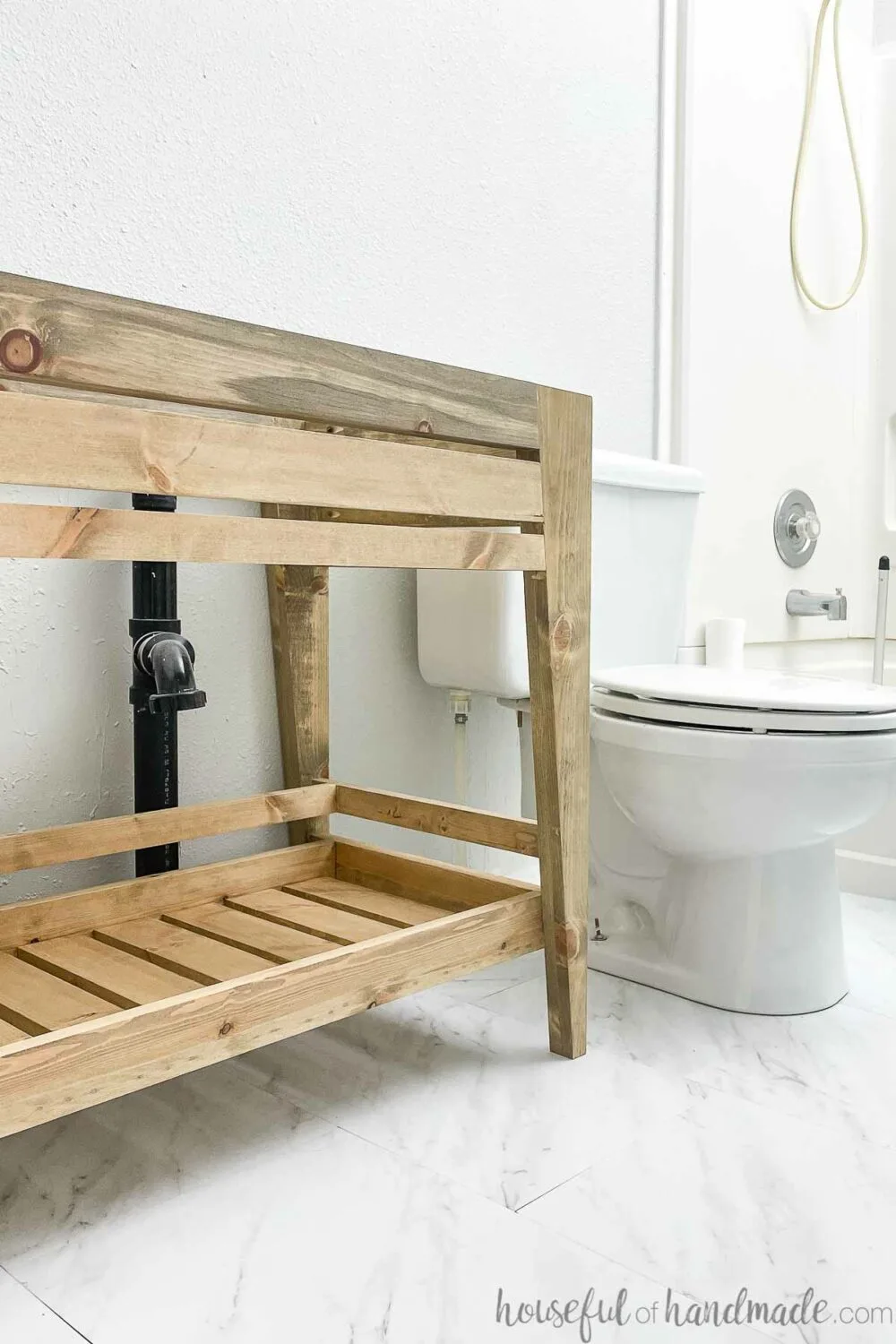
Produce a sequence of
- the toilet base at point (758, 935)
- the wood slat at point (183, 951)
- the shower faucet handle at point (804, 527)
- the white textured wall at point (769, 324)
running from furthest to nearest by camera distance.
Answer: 1. the shower faucet handle at point (804, 527)
2. the white textured wall at point (769, 324)
3. the toilet base at point (758, 935)
4. the wood slat at point (183, 951)

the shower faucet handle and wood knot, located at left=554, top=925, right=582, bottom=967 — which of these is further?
the shower faucet handle

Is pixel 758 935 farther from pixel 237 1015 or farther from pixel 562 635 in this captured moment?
pixel 237 1015

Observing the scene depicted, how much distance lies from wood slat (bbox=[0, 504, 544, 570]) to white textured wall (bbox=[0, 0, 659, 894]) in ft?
1.42

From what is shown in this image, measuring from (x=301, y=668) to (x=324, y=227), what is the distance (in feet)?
1.86

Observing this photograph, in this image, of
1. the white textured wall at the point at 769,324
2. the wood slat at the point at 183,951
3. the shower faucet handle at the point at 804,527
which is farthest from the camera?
the shower faucet handle at the point at 804,527

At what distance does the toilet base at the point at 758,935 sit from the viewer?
1.36 meters

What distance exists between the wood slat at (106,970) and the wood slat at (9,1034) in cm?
8

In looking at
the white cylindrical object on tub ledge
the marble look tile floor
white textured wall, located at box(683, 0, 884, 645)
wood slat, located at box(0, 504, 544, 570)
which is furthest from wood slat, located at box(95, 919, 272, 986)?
white textured wall, located at box(683, 0, 884, 645)

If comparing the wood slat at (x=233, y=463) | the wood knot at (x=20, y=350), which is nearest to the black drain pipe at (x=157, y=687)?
the wood slat at (x=233, y=463)

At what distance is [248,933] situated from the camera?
116cm

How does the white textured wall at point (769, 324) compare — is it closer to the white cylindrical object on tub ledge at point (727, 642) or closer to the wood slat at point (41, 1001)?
the white cylindrical object on tub ledge at point (727, 642)

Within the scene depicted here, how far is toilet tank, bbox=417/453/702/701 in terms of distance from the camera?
1.46m

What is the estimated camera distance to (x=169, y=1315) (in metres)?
0.78

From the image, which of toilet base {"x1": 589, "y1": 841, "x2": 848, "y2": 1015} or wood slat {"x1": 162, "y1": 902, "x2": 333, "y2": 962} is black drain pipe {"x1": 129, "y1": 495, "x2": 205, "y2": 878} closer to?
wood slat {"x1": 162, "y1": 902, "x2": 333, "y2": 962}
